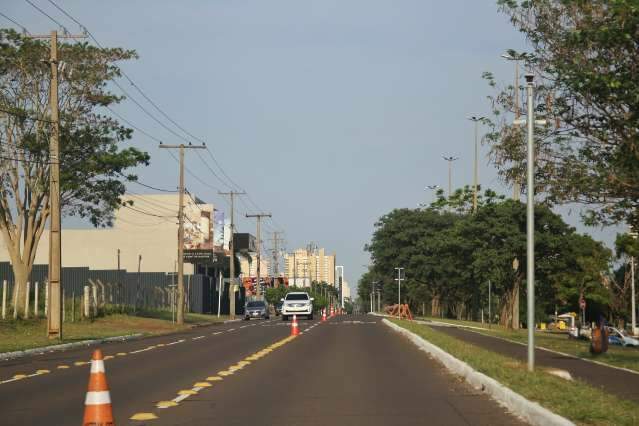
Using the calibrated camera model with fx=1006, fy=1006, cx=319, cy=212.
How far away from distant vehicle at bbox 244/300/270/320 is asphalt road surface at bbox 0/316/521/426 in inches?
2051

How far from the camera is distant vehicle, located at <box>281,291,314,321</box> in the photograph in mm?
69375

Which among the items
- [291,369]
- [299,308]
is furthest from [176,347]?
[299,308]

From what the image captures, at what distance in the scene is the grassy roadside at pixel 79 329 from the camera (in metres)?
34.3

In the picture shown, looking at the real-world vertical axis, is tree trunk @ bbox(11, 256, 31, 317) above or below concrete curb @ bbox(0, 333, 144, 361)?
above

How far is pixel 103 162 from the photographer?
49281mm

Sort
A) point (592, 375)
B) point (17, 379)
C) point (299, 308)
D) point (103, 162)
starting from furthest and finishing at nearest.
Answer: point (299, 308), point (103, 162), point (592, 375), point (17, 379)

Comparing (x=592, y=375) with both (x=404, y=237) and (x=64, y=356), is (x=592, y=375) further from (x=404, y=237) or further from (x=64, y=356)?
(x=404, y=237)

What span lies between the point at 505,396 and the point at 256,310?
67480 millimetres

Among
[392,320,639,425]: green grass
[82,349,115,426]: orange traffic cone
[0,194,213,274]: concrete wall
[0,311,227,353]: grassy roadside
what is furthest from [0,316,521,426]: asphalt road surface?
[0,194,213,274]: concrete wall

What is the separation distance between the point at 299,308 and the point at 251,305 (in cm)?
1327

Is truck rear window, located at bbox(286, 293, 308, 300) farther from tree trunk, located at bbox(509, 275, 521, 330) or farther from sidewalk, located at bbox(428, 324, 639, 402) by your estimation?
sidewalk, located at bbox(428, 324, 639, 402)

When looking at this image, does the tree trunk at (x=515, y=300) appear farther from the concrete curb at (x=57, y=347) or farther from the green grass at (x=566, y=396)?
the green grass at (x=566, y=396)

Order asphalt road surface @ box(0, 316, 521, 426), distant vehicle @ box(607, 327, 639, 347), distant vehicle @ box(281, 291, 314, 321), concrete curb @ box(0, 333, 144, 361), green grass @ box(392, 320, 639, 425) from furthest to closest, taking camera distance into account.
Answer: distant vehicle @ box(281, 291, 314, 321) → distant vehicle @ box(607, 327, 639, 347) → concrete curb @ box(0, 333, 144, 361) → asphalt road surface @ box(0, 316, 521, 426) → green grass @ box(392, 320, 639, 425)

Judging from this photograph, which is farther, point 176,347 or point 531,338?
point 176,347
